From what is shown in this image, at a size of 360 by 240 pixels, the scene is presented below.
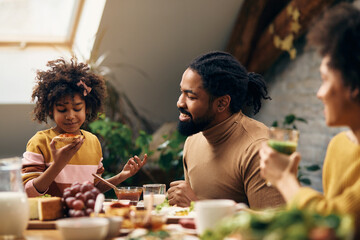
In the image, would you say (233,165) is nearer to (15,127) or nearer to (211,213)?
(211,213)

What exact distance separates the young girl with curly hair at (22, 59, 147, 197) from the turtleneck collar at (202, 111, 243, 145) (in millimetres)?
343

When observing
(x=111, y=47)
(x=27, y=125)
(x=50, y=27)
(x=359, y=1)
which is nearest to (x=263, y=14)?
(x=359, y=1)

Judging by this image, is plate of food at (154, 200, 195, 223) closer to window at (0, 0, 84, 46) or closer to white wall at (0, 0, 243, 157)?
white wall at (0, 0, 243, 157)

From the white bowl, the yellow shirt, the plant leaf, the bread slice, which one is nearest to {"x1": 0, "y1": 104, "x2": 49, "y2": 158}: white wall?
the plant leaf

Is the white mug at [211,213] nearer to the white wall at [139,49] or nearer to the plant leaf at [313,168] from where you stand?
the plant leaf at [313,168]

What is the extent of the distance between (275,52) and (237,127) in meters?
2.09

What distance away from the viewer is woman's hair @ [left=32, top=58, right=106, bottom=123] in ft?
8.90

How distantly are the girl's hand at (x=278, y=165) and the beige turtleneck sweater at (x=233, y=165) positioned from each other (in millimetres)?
719

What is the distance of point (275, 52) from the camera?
4453mm

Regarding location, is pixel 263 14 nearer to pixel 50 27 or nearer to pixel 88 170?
pixel 50 27

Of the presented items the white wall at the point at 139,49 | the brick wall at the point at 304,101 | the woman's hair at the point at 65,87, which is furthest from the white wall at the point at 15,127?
the brick wall at the point at 304,101

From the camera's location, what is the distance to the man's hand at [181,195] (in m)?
2.33

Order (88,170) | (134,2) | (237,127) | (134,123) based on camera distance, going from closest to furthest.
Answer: (237,127) < (88,170) < (134,2) < (134,123)

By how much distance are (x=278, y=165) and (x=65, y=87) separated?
1.48 metres
